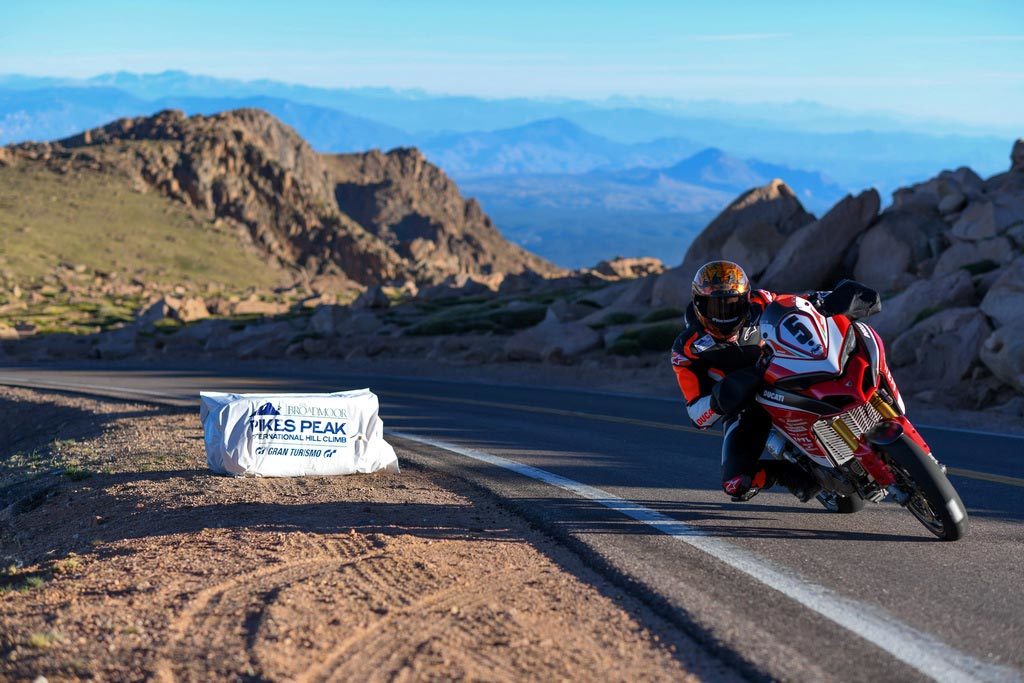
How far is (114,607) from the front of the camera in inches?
227

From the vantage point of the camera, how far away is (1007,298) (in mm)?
19578

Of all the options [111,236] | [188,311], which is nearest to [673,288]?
[188,311]

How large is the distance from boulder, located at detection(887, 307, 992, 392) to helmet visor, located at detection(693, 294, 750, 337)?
1297cm

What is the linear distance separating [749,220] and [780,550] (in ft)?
99.9

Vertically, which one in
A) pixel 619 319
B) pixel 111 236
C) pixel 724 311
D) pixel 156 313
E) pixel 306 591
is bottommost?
pixel 156 313

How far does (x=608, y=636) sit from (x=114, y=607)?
2642mm

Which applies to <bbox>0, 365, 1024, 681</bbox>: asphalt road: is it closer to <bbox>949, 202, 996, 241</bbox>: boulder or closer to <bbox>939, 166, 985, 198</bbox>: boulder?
<bbox>949, 202, 996, 241</bbox>: boulder

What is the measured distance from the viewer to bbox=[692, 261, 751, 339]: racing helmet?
7168mm

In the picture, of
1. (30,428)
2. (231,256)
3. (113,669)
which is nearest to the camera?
(113,669)

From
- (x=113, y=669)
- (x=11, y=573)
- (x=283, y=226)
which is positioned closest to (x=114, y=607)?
(x=113, y=669)

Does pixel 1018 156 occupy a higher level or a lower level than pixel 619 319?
higher

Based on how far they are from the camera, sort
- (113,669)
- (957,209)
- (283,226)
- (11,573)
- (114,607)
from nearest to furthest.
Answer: (113,669) < (114,607) < (11,573) < (957,209) < (283,226)

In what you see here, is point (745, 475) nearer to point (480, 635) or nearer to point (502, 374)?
point (480, 635)

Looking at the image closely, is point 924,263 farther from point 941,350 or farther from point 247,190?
point 247,190
